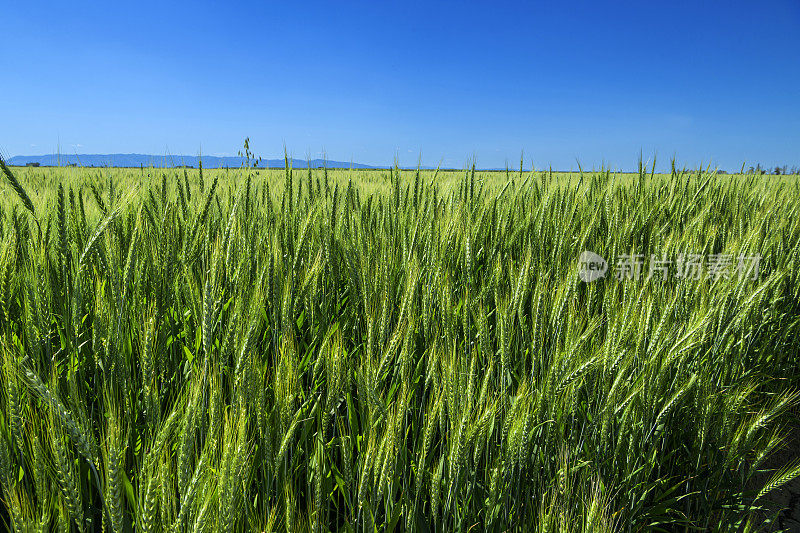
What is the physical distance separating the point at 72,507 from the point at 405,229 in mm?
1307

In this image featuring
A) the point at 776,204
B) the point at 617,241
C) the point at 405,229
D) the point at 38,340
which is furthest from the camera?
the point at 776,204

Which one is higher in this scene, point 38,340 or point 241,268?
point 241,268

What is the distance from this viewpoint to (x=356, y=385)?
1.24 metres

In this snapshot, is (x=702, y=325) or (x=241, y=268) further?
(x=241, y=268)

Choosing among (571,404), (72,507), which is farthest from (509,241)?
(72,507)

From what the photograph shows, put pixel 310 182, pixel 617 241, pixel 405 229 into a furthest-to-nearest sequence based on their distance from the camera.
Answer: pixel 310 182
pixel 617 241
pixel 405 229

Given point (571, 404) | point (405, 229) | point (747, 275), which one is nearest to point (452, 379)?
point (571, 404)

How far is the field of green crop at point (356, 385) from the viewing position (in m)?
0.69

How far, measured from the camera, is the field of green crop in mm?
694

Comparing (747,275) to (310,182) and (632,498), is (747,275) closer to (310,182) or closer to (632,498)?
(632,498)

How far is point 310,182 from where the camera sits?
214 cm

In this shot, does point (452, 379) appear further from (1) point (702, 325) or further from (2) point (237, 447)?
(1) point (702, 325)

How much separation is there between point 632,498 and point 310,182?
5.89 feet

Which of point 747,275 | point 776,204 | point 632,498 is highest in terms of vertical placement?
point 776,204
